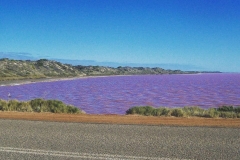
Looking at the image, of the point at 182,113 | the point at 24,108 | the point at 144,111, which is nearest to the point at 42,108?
the point at 24,108

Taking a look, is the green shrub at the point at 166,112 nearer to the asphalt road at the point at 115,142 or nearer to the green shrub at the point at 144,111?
the green shrub at the point at 144,111

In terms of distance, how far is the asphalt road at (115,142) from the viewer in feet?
25.0

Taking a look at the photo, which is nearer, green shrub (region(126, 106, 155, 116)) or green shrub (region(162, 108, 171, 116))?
green shrub (region(162, 108, 171, 116))

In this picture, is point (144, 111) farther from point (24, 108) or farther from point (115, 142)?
point (115, 142)

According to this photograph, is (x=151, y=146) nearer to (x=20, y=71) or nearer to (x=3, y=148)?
(x=3, y=148)

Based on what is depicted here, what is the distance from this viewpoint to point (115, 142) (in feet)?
29.4

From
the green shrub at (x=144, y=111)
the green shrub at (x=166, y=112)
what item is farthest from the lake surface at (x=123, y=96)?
the green shrub at (x=166, y=112)

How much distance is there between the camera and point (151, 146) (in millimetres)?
8531

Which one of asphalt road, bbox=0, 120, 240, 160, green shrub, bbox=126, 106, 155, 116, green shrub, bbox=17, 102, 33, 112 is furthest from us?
green shrub, bbox=17, 102, 33, 112

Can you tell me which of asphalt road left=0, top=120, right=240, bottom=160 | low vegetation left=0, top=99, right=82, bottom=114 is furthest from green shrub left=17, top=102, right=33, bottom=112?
asphalt road left=0, top=120, right=240, bottom=160

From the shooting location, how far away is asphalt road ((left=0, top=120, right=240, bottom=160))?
7605 millimetres

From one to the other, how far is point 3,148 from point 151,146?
3.69 m

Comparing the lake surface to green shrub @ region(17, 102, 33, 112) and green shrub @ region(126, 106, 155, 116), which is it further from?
green shrub @ region(17, 102, 33, 112)

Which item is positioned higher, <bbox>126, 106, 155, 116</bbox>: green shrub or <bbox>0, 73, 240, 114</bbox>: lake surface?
<bbox>126, 106, 155, 116</bbox>: green shrub
